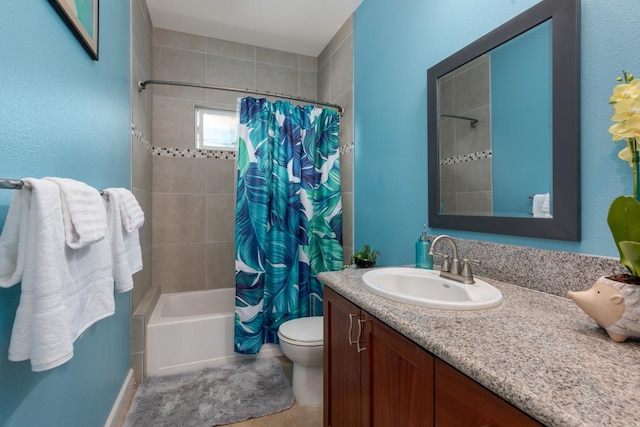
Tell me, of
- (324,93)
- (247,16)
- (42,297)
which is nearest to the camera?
(42,297)

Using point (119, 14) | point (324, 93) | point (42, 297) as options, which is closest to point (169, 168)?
point (119, 14)

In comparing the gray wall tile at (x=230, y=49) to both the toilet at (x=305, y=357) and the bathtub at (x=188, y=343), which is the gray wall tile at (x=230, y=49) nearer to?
the bathtub at (x=188, y=343)

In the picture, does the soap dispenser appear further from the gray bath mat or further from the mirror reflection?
the gray bath mat

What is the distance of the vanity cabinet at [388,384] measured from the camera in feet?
1.97

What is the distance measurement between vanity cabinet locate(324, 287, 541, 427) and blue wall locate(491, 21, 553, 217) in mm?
702

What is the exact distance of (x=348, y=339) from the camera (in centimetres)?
112

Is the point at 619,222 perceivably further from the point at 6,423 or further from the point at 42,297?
the point at 6,423

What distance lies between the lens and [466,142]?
1358 mm

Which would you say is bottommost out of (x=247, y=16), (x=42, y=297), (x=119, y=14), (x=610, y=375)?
(x=610, y=375)

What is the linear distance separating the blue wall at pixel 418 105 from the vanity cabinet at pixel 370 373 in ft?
2.09

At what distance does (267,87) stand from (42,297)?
8.77 feet

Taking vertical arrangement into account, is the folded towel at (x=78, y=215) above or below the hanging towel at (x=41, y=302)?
above

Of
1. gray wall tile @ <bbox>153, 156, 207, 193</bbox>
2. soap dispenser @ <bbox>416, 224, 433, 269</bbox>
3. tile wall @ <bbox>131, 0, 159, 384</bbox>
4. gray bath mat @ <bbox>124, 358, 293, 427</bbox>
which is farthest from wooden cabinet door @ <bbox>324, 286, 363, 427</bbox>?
gray wall tile @ <bbox>153, 156, 207, 193</bbox>

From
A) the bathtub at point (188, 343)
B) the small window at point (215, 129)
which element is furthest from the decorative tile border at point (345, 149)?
the bathtub at point (188, 343)
